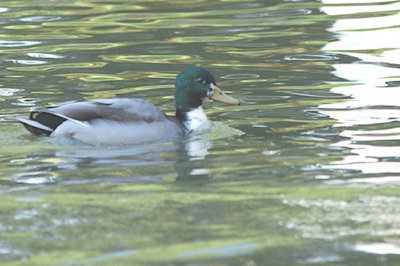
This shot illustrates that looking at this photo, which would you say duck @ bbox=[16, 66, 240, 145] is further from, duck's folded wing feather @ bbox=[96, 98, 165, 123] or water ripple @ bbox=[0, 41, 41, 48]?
water ripple @ bbox=[0, 41, 41, 48]

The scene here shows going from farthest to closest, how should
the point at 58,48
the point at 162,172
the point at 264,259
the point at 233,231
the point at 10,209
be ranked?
the point at 58,48 < the point at 162,172 < the point at 10,209 < the point at 233,231 < the point at 264,259

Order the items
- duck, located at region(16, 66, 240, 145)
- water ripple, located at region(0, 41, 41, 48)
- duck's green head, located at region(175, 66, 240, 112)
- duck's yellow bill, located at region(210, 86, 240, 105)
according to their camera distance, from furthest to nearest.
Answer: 1. water ripple, located at region(0, 41, 41, 48)
2. duck's yellow bill, located at region(210, 86, 240, 105)
3. duck's green head, located at region(175, 66, 240, 112)
4. duck, located at region(16, 66, 240, 145)

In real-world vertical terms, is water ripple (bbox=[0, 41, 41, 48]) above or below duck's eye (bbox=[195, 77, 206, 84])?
below

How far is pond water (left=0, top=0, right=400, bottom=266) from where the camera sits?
6.19m

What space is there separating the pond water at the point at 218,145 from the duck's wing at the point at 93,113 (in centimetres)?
19

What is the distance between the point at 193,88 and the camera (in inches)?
400

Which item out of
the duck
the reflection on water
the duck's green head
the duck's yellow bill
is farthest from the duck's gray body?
the reflection on water

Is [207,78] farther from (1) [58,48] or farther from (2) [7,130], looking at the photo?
(1) [58,48]

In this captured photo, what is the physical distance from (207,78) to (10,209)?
12.2ft

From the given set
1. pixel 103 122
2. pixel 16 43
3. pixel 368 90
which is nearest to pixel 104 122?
pixel 103 122

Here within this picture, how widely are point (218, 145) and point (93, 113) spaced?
1.29 meters

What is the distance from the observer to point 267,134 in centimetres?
966

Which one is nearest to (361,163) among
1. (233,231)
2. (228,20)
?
(233,231)

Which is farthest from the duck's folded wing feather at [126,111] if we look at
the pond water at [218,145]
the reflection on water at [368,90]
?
the reflection on water at [368,90]
